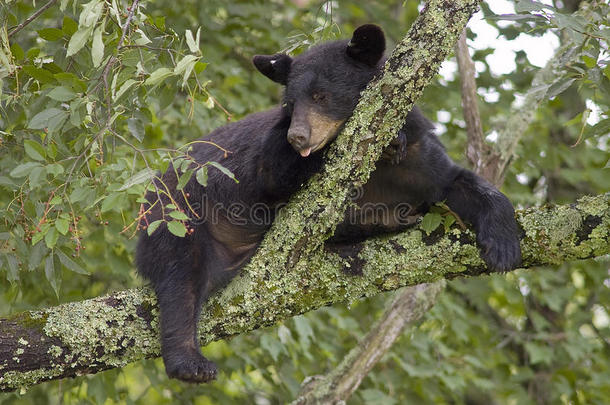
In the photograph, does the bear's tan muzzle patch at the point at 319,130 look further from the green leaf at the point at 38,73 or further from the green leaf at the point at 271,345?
the green leaf at the point at 271,345

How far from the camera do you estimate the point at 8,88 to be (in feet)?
11.0

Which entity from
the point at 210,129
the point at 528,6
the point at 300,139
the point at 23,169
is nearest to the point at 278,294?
the point at 300,139

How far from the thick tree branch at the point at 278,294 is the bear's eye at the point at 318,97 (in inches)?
32.1

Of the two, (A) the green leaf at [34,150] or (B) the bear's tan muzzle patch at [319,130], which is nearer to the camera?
(A) the green leaf at [34,150]

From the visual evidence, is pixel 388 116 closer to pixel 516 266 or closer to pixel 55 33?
pixel 516 266

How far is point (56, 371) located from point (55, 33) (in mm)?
1517

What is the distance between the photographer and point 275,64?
12.4ft

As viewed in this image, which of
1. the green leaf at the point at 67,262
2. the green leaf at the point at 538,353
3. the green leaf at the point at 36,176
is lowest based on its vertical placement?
the green leaf at the point at 538,353

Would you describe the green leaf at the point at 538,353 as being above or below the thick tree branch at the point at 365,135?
below

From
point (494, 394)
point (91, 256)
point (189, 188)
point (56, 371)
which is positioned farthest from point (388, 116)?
point (494, 394)

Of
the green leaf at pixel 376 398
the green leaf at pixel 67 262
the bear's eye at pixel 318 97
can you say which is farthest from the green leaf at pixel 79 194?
the green leaf at pixel 376 398

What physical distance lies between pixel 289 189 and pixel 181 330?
2.87 feet

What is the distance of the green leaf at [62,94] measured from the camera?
8.80ft

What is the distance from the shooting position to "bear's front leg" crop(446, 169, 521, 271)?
122 inches
